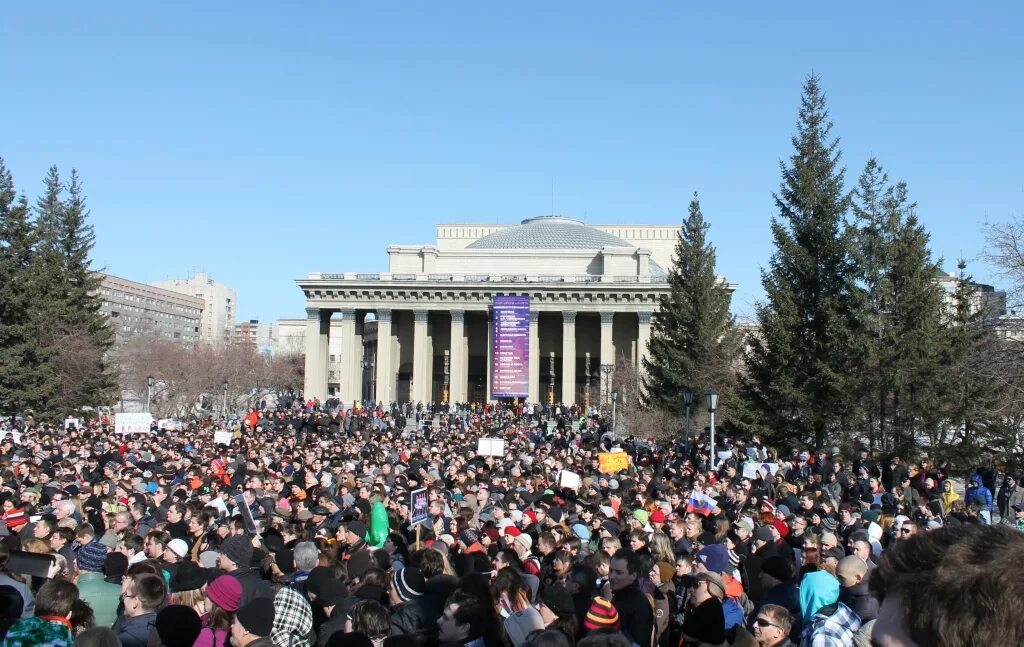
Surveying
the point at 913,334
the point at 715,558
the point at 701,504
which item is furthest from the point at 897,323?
the point at 715,558

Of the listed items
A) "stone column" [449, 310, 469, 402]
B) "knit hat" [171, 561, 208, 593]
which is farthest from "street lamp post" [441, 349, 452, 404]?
"knit hat" [171, 561, 208, 593]

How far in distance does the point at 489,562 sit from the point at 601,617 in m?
2.85

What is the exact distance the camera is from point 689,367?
4447 centimetres

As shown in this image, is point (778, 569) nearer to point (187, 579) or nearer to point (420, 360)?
point (187, 579)

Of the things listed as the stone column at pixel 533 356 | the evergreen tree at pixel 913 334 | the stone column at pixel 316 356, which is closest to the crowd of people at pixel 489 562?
the evergreen tree at pixel 913 334

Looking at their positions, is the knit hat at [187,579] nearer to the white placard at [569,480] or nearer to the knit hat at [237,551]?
the knit hat at [237,551]

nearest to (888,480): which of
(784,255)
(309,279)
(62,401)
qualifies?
(784,255)

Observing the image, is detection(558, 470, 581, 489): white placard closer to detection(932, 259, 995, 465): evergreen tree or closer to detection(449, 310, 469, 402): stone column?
detection(932, 259, 995, 465): evergreen tree

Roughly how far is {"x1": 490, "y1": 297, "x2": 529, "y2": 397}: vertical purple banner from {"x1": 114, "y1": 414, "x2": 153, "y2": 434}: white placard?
3242 cm

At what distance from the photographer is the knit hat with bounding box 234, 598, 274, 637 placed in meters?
5.40

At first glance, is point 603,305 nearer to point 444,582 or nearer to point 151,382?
point 151,382

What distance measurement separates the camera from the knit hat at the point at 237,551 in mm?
8445

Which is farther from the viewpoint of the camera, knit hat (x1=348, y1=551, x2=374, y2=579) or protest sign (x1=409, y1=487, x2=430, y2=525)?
protest sign (x1=409, y1=487, x2=430, y2=525)

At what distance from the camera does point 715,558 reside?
28.1 feet
